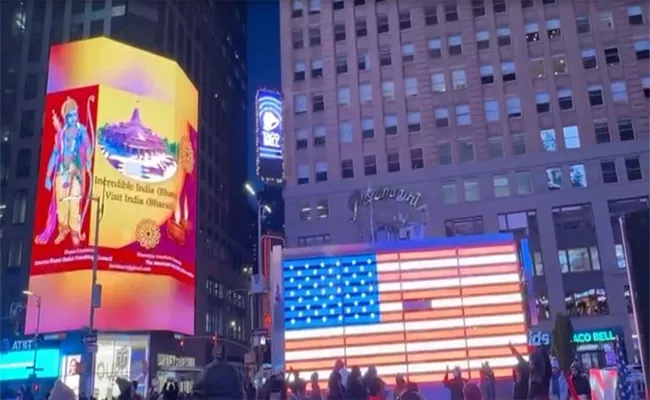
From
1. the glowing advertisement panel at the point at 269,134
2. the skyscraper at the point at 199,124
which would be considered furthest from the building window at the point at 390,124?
the skyscraper at the point at 199,124

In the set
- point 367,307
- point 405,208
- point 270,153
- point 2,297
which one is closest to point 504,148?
point 405,208

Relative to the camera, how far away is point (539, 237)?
48500 millimetres

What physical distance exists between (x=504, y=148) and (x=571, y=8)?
13334mm

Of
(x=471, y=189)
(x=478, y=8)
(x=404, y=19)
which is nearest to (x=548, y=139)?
(x=471, y=189)

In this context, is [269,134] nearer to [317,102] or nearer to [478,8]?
[317,102]

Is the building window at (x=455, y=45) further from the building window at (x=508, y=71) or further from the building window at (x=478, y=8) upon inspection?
the building window at (x=508, y=71)

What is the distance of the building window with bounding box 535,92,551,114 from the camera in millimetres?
51688

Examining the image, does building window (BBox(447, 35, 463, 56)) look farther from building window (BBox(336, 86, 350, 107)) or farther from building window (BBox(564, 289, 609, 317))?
building window (BBox(564, 289, 609, 317))

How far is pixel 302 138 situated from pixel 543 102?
68.1 feet

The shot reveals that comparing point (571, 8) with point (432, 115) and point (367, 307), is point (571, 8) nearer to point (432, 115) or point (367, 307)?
point (432, 115)

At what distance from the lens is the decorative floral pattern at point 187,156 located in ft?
165

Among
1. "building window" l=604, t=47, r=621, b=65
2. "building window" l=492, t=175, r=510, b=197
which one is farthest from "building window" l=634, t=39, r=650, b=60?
"building window" l=492, t=175, r=510, b=197

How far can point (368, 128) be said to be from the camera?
5509cm

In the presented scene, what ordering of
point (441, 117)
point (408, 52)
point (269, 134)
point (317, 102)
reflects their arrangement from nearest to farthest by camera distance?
point (269, 134), point (441, 117), point (408, 52), point (317, 102)
